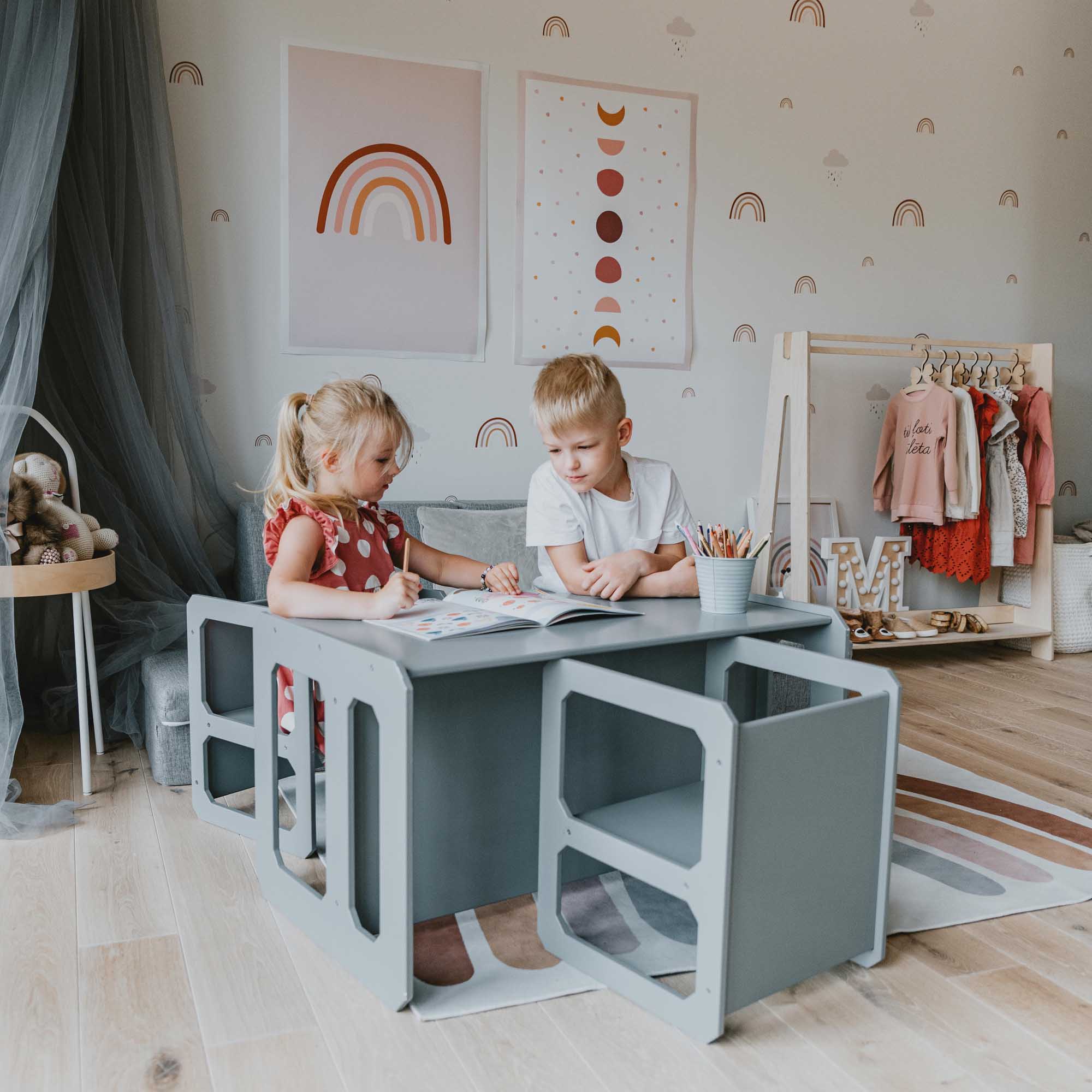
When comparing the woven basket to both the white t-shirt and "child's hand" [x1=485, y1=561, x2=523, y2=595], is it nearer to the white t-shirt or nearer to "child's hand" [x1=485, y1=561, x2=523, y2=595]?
the white t-shirt

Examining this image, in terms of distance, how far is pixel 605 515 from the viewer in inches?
78.5

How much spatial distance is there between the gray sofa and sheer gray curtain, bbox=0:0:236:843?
99 millimetres

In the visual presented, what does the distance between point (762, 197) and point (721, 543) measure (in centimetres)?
238

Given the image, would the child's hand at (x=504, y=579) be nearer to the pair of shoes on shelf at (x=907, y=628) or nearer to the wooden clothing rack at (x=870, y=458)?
the wooden clothing rack at (x=870, y=458)

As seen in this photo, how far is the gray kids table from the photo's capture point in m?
1.37

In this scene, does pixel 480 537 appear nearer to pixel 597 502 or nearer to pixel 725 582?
pixel 597 502

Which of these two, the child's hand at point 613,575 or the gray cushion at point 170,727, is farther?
the gray cushion at point 170,727

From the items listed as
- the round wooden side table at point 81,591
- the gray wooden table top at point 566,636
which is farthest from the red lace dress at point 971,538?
the round wooden side table at point 81,591

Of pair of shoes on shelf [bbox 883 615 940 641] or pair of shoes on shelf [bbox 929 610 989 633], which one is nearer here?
pair of shoes on shelf [bbox 883 615 940 641]

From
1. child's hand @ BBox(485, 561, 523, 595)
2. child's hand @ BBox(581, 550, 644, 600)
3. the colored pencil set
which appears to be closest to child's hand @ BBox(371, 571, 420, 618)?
child's hand @ BBox(485, 561, 523, 595)

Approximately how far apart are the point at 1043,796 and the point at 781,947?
1.27m

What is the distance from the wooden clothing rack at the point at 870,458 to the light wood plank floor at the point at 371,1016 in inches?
71.6

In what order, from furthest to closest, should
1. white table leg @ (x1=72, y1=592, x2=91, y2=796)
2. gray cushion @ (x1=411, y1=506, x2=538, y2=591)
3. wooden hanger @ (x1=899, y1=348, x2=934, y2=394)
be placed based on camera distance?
wooden hanger @ (x1=899, y1=348, x2=934, y2=394), gray cushion @ (x1=411, y1=506, x2=538, y2=591), white table leg @ (x1=72, y1=592, x2=91, y2=796)

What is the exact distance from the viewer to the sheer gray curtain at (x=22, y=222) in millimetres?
2000
